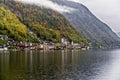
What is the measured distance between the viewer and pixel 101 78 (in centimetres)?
7762

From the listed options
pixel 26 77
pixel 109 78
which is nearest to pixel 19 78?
pixel 26 77

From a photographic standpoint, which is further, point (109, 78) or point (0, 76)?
point (109, 78)

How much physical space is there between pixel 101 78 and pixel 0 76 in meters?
22.4

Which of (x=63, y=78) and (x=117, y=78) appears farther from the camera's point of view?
(x=117, y=78)

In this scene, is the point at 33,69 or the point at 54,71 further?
the point at 33,69

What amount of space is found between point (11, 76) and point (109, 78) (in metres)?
22.2

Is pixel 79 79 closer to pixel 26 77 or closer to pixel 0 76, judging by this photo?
pixel 26 77

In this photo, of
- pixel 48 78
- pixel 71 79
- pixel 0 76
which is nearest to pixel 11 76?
pixel 0 76

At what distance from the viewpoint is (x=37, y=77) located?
74.7m

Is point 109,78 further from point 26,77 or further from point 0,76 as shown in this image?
point 0,76

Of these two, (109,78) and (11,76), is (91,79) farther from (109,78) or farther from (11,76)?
(11,76)

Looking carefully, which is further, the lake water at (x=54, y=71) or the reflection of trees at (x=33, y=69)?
the reflection of trees at (x=33, y=69)

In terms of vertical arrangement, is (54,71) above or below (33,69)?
below

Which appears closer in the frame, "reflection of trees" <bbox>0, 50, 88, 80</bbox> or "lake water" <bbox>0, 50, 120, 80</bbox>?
"lake water" <bbox>0, 50, 120, 80</bbox>
